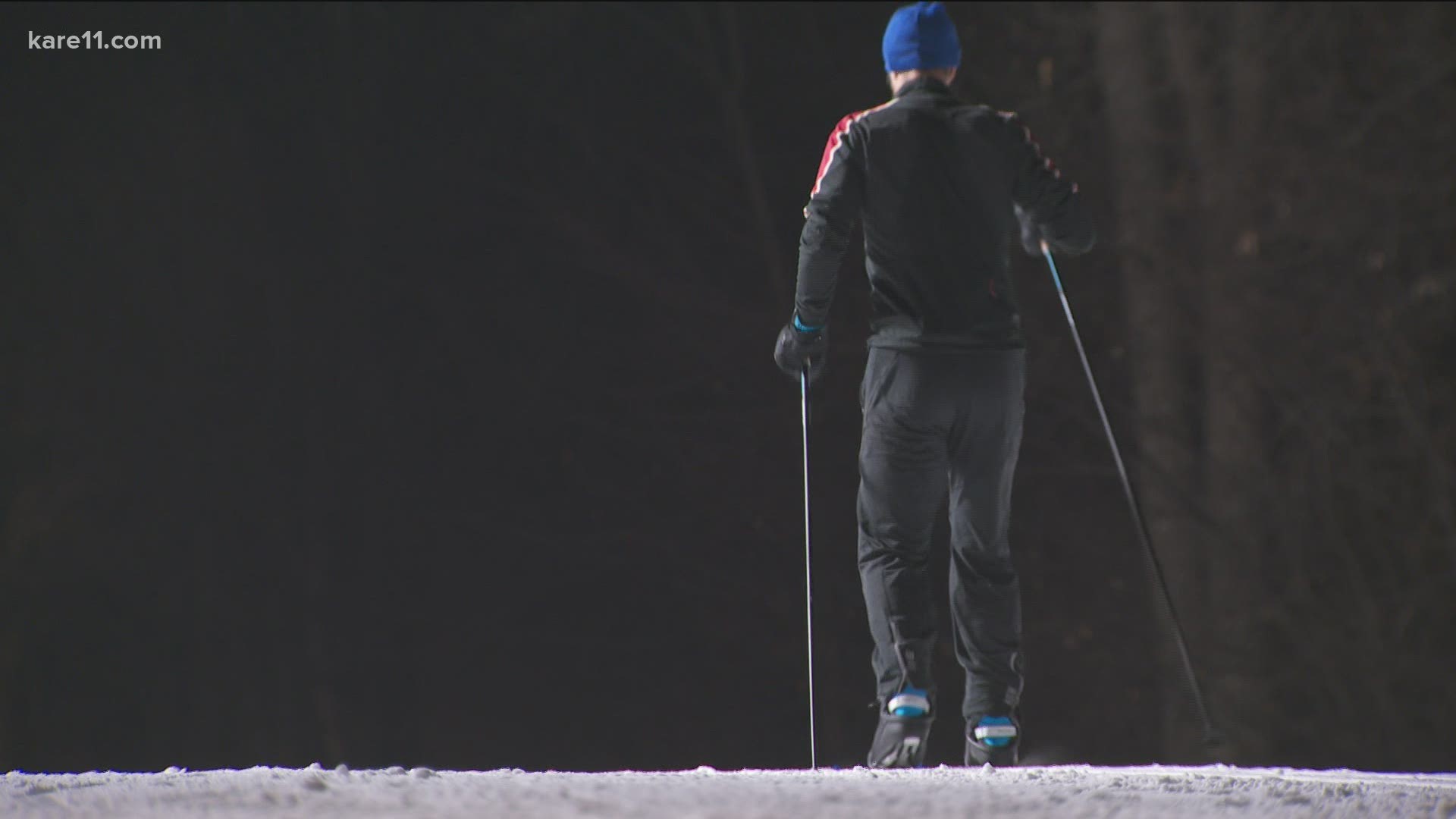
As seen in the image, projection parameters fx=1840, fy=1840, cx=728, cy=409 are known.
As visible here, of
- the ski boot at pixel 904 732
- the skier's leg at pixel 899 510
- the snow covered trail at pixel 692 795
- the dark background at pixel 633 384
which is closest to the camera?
the snow covered trail at pixel 692 795

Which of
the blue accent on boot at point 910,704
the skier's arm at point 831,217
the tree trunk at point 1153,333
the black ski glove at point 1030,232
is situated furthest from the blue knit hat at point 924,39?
the tree trunk at point 1153,333

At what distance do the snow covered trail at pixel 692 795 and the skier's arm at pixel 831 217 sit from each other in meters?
1.26

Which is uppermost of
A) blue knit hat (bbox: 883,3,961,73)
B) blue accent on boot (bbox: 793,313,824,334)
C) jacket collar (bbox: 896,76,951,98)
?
blue knit hat (bbox: 883,3,961,73)

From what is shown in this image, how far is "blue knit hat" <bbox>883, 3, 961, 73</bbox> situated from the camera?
13.4 feet

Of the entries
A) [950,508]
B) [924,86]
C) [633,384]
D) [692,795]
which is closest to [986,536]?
[950,508]

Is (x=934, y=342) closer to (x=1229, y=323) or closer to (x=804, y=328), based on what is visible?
(x=804, y=328)

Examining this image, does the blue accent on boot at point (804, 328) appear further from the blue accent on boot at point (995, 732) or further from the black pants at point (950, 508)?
the blue accent on boot at point (995, 732)

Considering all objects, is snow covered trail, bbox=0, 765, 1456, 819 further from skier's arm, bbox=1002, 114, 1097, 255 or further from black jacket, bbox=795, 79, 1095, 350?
skier's arm, bbox=1002, 114, 1097, 255

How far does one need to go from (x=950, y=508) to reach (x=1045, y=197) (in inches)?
28.8

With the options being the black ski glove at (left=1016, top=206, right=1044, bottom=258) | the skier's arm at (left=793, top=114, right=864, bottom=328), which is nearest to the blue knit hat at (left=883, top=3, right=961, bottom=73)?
the skier's arm at (left=793, top=114, right=864, bottom=328)

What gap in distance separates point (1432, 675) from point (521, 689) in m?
4.33

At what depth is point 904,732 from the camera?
3.91 m

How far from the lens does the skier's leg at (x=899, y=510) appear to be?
399 cm

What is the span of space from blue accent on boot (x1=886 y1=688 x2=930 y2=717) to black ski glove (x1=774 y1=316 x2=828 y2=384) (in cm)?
73
